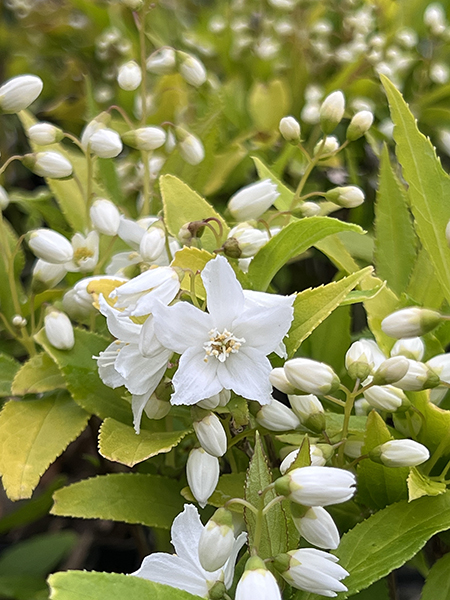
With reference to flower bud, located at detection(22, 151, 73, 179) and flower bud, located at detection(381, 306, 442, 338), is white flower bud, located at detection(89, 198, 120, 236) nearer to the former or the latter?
flower bud, located at detection(22, 151, 73, 179)

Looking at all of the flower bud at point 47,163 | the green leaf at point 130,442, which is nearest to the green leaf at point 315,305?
the green leaf at point 130,442

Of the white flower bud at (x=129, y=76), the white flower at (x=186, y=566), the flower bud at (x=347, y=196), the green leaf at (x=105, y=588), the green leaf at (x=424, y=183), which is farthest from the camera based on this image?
the white flower bud at (x=129, y=76)

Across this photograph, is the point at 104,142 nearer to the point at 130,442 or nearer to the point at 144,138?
the point at 144,138

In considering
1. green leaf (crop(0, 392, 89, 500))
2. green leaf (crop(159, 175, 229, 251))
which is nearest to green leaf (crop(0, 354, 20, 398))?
green leaf (crop(0, 392, 89, 500))

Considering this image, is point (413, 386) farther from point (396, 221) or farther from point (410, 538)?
point (396, 221)

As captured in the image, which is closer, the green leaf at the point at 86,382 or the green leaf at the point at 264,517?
the green leaf at the point at 264,517

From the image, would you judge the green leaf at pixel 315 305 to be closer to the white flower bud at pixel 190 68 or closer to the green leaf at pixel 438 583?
the green leaf at pixel 438 583

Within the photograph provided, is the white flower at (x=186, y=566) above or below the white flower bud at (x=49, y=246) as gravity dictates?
below
